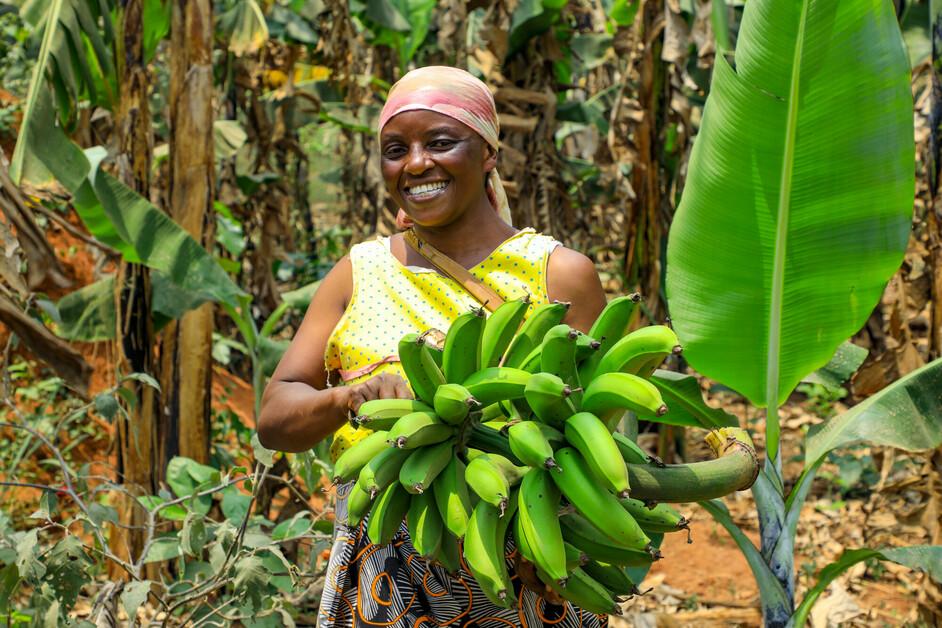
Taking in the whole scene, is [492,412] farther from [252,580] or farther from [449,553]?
[252,580]

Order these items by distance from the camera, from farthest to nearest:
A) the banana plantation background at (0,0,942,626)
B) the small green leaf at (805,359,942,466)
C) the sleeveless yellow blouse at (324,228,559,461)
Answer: the banana plantation background at (0,0,942,626)
the small green leaf at (805,359,942,466)
the sleeveless yellow blouse at (324,228,559,461)

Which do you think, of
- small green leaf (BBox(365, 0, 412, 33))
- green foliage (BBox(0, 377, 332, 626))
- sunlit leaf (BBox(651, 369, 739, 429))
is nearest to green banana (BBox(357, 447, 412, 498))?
green foliage (BBox(0, 377, 332, 626))

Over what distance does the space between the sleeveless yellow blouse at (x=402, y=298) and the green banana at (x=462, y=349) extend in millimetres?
362

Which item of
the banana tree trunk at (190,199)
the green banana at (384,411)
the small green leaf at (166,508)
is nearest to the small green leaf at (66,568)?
the small green leaf at (166,508)

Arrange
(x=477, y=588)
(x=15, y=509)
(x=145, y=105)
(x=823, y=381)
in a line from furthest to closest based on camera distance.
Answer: (x=15, y=509) → (x=145, y=105) → (x=823, y=381) → (x=477, y=588)

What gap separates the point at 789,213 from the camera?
2.80 meters

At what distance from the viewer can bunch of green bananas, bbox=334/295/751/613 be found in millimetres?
1399

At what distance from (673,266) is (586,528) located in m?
1.52

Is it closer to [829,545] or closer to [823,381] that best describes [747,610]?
[829,545]

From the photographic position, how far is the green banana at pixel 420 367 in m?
1.50

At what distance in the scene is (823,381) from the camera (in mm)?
3420

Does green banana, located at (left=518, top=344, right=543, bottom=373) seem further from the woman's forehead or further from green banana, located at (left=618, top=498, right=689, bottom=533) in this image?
the woman's forehead

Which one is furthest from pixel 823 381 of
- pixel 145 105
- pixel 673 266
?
pixel 145 105

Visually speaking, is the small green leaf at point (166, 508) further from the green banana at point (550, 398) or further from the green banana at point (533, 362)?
the green banana at point (550, 398)
